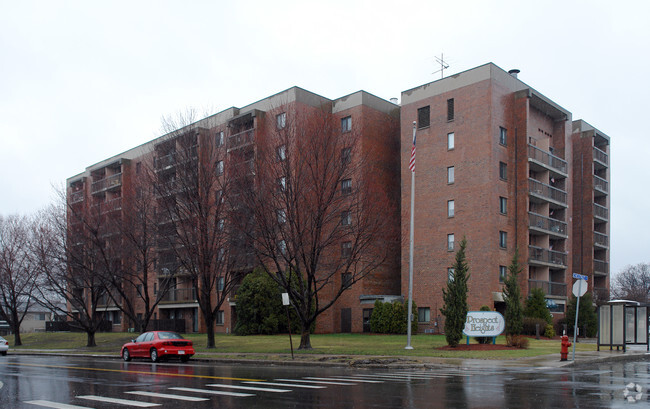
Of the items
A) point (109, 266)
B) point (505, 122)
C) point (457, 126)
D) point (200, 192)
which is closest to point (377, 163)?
point (457, 126)

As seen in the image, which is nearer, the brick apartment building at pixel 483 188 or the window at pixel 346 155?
the window at pixel 346 155

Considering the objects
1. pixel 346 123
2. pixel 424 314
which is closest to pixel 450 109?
pixel 346 123

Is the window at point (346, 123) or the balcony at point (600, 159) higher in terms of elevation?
the window at point (346, 123)

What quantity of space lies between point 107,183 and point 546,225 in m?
44.7

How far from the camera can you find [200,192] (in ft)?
108

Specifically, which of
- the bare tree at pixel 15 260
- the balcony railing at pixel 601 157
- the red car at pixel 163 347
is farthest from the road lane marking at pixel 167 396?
the balcony railing at pixel 601 157

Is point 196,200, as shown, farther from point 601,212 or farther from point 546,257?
point 601,212

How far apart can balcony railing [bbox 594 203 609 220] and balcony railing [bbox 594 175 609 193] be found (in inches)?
60.7

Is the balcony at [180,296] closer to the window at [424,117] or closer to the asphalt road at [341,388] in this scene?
the window at [424,117]

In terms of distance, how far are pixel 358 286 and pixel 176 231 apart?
1680 cm

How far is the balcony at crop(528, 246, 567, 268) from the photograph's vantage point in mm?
44375

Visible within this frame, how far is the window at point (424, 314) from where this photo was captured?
43094mm

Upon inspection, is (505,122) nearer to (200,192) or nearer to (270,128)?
(270,128)

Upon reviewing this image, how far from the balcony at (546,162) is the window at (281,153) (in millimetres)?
21477
